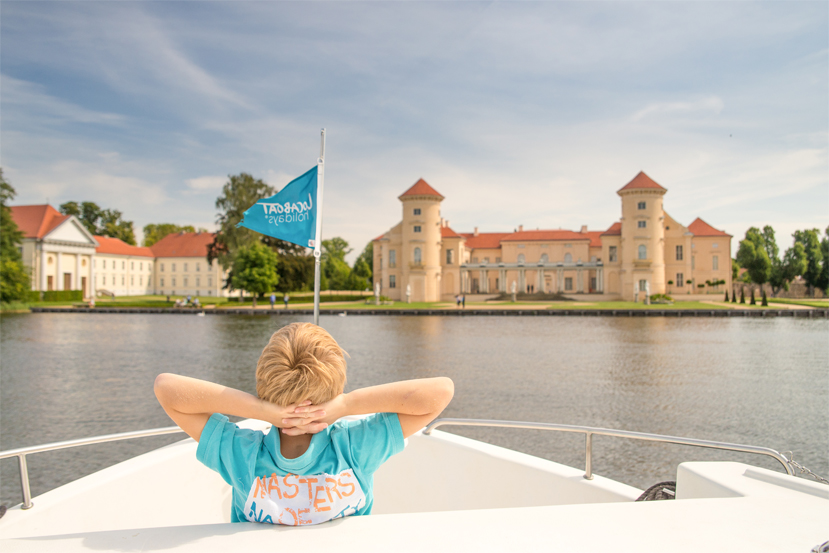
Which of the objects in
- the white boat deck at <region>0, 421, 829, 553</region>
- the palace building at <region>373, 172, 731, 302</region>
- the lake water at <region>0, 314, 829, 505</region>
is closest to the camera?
the white boat deck at <region>0, 421, 829, 553</region>

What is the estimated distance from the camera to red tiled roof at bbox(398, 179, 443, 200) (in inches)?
2308

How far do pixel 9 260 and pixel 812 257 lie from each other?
92516 millimetres

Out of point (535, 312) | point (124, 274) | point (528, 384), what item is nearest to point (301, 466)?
point (528, 384)

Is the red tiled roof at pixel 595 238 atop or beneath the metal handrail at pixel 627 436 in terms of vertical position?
atop

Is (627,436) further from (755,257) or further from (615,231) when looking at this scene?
(755,257)

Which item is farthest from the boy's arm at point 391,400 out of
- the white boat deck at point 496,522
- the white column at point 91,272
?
the white column at point 91,272

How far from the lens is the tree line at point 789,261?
222ft

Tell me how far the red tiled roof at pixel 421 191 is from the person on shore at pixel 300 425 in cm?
5743

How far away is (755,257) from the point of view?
6856 cm

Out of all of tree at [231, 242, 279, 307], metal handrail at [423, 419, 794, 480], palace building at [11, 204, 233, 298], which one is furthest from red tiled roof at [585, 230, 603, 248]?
metal handrail at [423, 419, 794, 480]

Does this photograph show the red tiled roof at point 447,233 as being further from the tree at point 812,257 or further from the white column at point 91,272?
the white column at point 91,272

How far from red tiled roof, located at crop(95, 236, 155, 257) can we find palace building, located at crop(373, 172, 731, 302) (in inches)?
1676

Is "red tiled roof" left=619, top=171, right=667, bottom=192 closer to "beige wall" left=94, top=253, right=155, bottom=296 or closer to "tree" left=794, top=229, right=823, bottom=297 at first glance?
"tree" left=794, top=229, right=823, bottom=297

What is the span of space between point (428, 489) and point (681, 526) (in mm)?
2143
